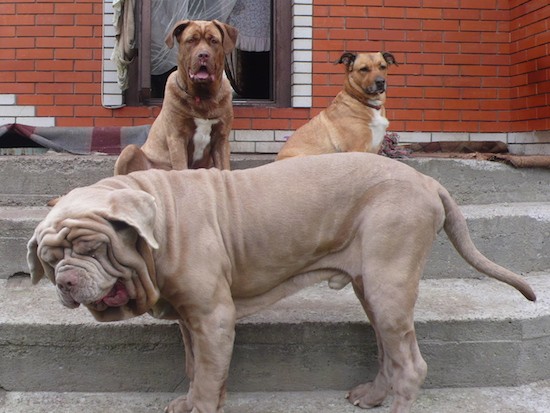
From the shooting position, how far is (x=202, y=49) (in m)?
4.53

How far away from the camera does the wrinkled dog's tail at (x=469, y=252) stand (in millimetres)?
2990

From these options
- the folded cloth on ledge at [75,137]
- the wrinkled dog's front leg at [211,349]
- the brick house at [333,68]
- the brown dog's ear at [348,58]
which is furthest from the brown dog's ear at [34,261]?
the brick house at [333,68]

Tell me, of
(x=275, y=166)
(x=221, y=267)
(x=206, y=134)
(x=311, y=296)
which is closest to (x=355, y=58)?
(x=206, y=134)

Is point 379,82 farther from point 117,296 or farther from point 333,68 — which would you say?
point 117,296

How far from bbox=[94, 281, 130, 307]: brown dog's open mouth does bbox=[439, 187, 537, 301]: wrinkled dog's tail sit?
4.90 feet

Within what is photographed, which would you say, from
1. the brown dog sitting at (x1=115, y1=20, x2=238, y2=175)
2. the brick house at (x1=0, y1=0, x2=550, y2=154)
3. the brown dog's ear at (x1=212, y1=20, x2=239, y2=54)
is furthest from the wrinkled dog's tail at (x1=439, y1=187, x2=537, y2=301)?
the brick house at (x1=0, y1=0, x2=550, y2=154)

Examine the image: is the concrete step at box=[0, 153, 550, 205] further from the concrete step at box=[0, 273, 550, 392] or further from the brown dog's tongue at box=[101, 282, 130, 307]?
the brown dog's tongue at box=[101, 282, 130, 307]

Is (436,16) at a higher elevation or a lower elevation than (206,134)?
higher

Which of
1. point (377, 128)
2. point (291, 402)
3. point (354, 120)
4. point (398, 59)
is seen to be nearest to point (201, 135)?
point (354, 120)

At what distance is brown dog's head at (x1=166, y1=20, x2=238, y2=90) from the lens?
4.51 m

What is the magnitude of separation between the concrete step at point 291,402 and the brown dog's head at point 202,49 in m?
2.23

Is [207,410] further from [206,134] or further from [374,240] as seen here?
[206,134]

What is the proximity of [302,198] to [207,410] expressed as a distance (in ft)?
3.34

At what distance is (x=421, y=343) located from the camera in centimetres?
348
